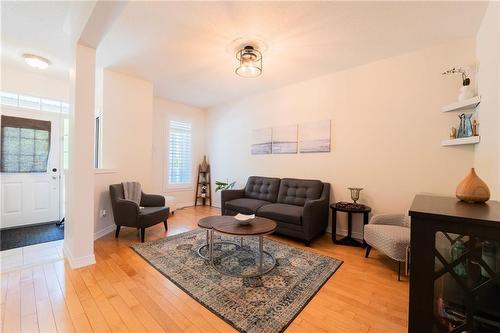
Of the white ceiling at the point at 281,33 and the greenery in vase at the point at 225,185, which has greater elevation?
the white ceiling at the point at 281,33

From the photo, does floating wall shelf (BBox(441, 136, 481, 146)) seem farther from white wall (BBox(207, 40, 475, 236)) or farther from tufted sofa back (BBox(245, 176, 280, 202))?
tufted sofa back (BBox(245, 176, 280, 202))

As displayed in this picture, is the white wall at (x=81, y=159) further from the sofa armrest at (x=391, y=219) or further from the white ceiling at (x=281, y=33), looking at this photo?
the sofa armrest at (x=391, y=219)

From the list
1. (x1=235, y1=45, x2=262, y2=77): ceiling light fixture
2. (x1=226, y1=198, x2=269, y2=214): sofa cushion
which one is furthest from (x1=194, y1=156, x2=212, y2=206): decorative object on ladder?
(x1=235, y1=45, x2=262, y2=77): ceiling light fixture

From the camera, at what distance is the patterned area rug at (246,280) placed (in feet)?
5.27

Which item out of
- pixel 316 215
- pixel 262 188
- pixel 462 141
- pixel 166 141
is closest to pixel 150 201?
pixel 166 141

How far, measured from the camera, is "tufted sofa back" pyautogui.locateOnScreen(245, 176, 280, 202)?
13.0ft

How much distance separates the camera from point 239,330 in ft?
4.76

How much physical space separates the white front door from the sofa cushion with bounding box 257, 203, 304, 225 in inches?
158

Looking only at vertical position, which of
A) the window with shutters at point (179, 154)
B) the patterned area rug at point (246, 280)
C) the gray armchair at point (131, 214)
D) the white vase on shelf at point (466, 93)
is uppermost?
the white vase on shelf at point (466, 93)

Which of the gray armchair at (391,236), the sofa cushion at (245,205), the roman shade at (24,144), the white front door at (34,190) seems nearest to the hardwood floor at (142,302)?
the gray armchair at (391,236)

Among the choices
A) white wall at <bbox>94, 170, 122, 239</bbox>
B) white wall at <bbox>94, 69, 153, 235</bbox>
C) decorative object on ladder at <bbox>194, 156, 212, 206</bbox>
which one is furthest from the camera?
decorative object on ladder at <bbox>194, 156, 212, 206</bbox>

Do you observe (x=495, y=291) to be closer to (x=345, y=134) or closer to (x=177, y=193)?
(x=345, y=134)

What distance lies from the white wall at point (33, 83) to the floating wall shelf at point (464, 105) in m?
6.28

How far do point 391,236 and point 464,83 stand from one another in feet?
6.27
